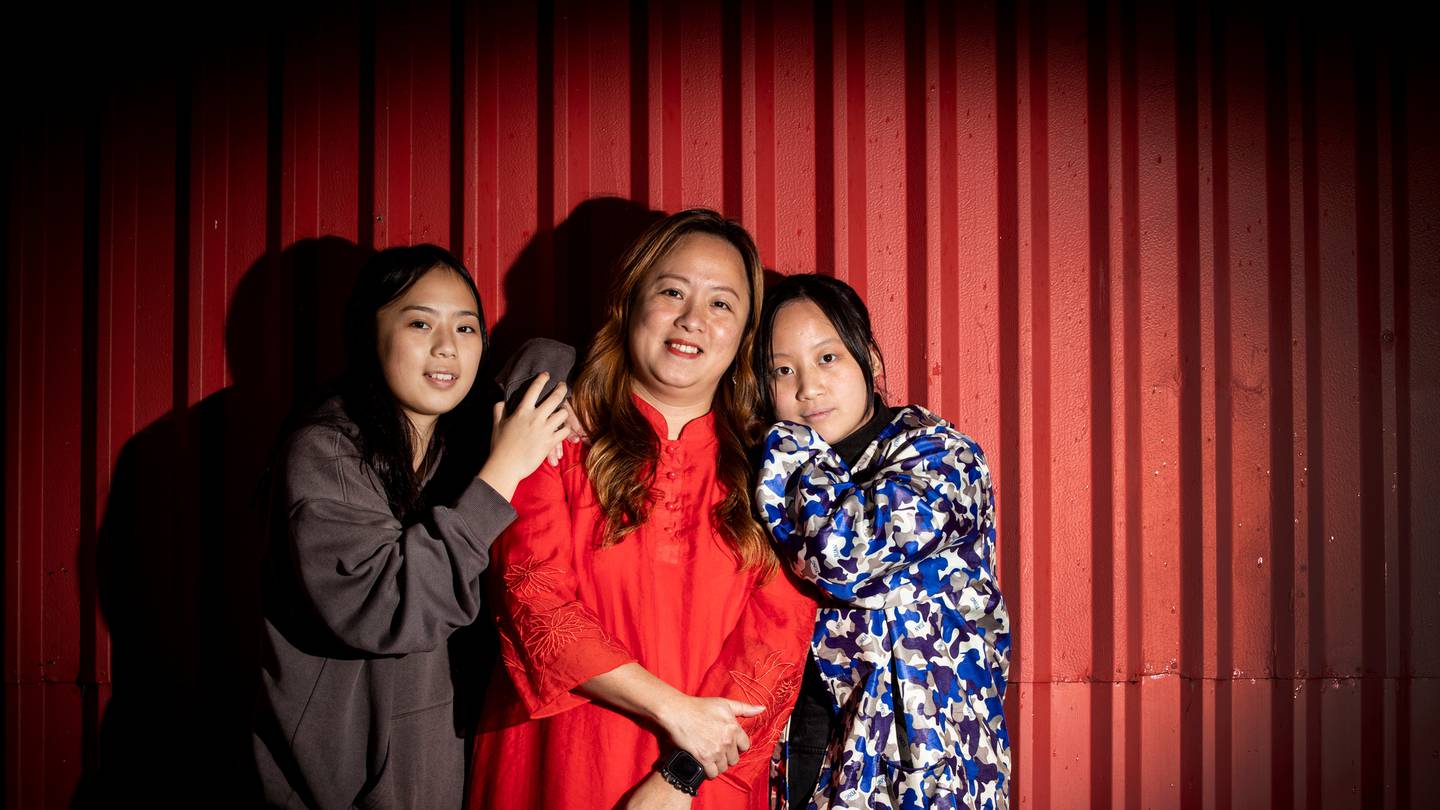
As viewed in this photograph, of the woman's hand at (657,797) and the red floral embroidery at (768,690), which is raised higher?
the red floral embroidery at (768,690)

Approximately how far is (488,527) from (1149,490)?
229cm

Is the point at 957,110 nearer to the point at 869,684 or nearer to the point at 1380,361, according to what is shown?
the point at 1380,361

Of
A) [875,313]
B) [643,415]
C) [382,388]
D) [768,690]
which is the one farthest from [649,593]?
[875,313]

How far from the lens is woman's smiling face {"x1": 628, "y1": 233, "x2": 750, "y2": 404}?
1.94 metres

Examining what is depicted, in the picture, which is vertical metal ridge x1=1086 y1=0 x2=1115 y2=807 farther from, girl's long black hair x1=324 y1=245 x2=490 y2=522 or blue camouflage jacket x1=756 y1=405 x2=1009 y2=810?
girl's long black hair x1=324 y1=245 x2=490 y2=522

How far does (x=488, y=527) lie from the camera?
177 cm

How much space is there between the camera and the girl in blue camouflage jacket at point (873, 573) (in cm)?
183

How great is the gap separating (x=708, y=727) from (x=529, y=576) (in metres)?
0.53

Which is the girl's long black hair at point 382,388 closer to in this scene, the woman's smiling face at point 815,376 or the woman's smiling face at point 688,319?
the woman's smiling face at point 688,319

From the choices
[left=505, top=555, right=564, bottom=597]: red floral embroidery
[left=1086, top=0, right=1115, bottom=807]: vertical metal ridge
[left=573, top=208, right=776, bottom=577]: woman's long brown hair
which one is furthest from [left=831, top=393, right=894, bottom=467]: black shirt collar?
[left=1086, top=0, right=1115, bottom=807]: vertical metal ridge

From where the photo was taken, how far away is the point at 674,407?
6.84 ft

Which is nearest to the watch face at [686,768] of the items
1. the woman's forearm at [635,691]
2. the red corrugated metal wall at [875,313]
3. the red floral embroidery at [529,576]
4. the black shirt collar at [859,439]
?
the woman's forearm at [635,691]

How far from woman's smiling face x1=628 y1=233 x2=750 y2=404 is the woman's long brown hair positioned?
4 cm

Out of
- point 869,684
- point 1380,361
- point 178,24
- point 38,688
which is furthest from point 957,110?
point 38,688
